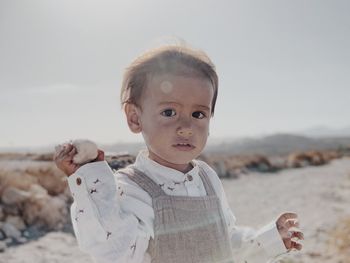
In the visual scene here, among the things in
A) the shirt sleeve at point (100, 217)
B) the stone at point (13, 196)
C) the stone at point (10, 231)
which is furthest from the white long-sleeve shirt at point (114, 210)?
the stone at point (13, 196)

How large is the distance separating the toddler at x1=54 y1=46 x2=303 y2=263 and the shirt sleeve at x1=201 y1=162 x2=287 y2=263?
0.22 feet

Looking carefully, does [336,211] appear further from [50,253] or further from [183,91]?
[183,91]

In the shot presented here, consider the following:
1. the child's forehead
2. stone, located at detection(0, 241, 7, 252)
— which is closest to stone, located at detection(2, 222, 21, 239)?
stone, located at detection(0, 241, 7, 252)

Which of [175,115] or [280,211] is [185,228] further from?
[280,211]

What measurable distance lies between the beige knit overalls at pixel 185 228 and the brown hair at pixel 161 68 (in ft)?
0.80

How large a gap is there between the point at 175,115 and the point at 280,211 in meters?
6.73

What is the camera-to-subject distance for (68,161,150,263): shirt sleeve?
3.60ft

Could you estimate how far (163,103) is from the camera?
4.26 feet

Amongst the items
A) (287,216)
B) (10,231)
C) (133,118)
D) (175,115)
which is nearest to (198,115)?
(175,115)

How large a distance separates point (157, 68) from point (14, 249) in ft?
12.5

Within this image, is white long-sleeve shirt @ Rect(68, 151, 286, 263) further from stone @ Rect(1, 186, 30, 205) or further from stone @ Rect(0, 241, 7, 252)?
stone @ Rect(1, 186, 30, 205)

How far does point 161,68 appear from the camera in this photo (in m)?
1.35

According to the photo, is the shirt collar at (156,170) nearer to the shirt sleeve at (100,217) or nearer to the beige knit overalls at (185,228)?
the beige knit overalls at (185,228)

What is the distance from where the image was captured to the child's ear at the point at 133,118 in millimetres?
1388
